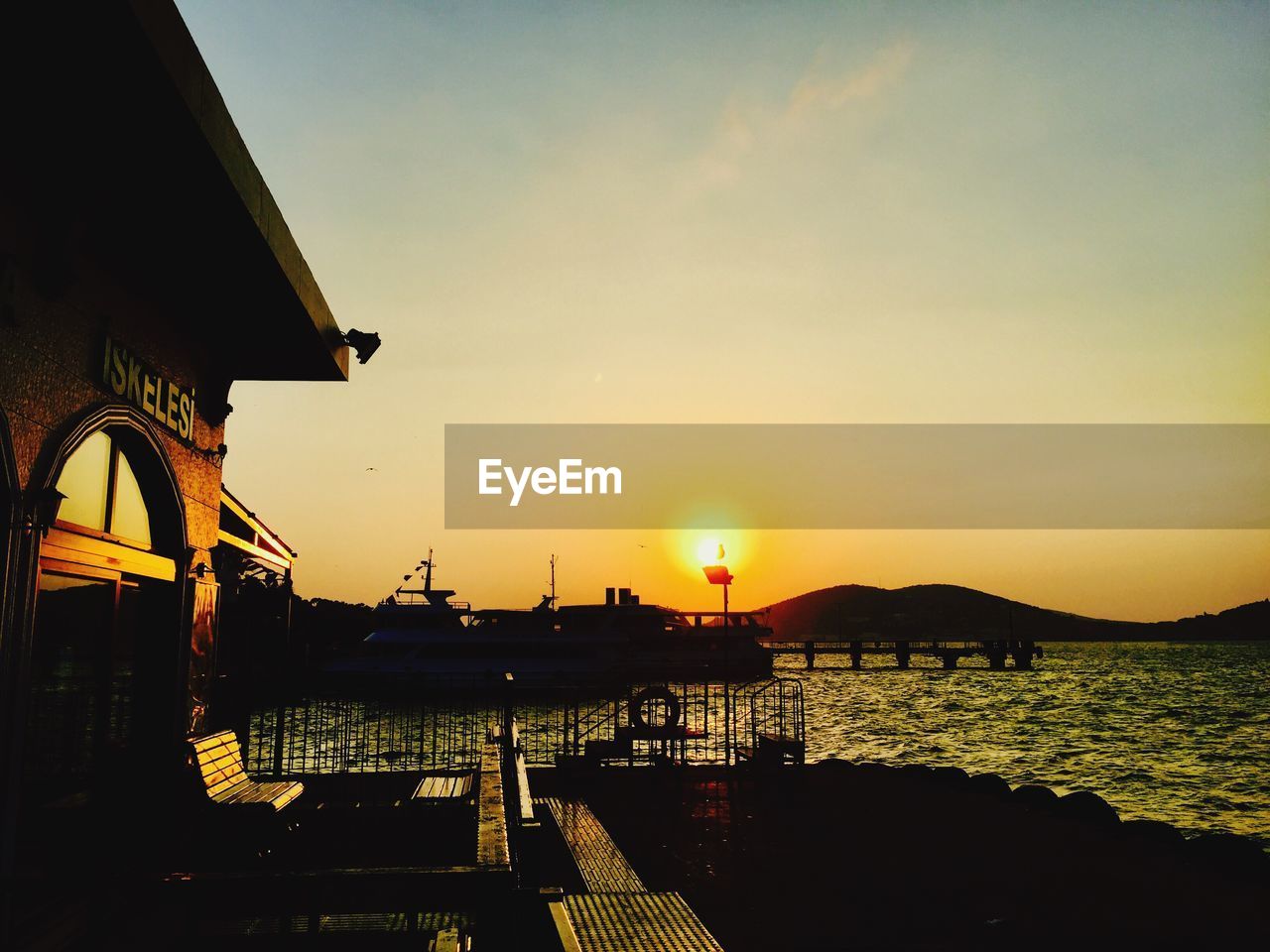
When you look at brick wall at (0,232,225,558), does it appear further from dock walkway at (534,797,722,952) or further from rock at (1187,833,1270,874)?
rock at (1187,833,1270,874)

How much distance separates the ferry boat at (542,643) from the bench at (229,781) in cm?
5264

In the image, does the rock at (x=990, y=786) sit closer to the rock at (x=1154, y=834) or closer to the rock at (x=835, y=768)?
the rock at (x=835, y=768)

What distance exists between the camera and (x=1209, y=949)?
720 centimetres

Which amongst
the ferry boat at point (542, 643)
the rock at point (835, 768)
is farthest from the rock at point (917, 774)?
the ferry boat at point (542, 643)

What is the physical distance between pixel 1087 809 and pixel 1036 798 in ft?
3.80

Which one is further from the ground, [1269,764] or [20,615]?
[20,615]

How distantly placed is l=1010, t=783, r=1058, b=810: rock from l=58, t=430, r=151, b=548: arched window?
11.6m

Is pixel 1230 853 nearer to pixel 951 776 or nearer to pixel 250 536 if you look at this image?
pixel 951 776

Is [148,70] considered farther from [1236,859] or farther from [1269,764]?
[1269,764]

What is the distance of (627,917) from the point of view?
19.8 feet

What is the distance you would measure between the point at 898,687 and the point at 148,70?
11143 cm

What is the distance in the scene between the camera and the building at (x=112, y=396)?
4633 mm

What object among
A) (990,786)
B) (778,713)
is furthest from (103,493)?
(778,713)

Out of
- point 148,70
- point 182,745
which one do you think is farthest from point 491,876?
point 182,745
